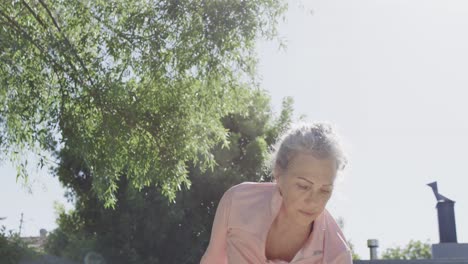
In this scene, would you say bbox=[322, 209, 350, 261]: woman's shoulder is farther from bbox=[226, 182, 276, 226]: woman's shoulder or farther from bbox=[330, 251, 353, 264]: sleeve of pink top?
bbox=[226, 182, 276, 226]: woman's shoulder

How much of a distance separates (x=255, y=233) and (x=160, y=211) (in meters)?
14.5

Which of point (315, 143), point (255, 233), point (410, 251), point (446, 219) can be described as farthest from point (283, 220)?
point (410, 251)

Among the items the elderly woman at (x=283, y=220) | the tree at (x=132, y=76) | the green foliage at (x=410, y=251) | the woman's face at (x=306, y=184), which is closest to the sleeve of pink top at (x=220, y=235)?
the elderly woman at (x=283, y=220)

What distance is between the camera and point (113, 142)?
356 inches

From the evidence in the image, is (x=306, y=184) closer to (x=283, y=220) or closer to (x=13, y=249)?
(x=283, y=220)

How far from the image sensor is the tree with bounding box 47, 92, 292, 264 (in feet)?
55.0

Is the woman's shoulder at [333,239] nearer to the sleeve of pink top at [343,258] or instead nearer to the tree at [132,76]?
the sleeve of pink top at [343,258]

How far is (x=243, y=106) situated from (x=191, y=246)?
7520 mm

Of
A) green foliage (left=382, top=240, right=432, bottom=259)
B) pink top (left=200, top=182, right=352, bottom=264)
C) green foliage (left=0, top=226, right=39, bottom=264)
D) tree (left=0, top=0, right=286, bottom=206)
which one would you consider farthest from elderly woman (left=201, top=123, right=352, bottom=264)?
green foliage (left=382, top=240, right=432, bottom=259)

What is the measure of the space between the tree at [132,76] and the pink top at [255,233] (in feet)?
21.4

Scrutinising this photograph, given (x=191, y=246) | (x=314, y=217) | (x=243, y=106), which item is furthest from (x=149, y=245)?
(x=314, y=217)

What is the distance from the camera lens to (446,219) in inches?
A: 511

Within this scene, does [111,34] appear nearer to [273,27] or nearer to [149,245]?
[273,27]

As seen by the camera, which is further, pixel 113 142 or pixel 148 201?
pixel 148 201
